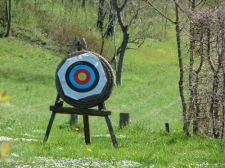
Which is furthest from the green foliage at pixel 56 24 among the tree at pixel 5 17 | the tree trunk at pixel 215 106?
the tree trunk at pixel 215 106

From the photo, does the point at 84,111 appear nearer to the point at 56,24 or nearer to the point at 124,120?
the point at 124,120

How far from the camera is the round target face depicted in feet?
42.3

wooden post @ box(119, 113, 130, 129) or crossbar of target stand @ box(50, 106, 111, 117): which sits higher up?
crossbar of target stand @ box(50, 106, 111, 117)

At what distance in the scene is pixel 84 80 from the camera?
1308 cm

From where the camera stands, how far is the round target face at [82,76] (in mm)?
12883

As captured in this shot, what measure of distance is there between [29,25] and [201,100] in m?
45.3

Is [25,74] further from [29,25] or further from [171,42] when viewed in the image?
[171,42]

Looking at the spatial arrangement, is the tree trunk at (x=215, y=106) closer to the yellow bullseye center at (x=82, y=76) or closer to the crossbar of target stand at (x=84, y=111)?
the crossbar of target stand at (x=84, y=111)

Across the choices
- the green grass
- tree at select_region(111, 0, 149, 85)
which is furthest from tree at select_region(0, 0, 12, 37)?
tree at select_region(111, 0, 149, 85)

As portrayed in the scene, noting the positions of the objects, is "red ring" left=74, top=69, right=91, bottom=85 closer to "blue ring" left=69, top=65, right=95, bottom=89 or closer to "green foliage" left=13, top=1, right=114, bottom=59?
"blue ring" left=69, top=65, right=95, bottom=89

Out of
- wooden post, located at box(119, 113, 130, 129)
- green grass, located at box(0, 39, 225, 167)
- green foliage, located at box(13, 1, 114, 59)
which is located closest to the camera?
green grass, located at box(0, 39, 225, 167)

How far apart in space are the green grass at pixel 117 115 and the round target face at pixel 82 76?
4.23 ft

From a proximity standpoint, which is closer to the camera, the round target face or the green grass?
the green grass

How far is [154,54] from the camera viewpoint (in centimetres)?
6800
